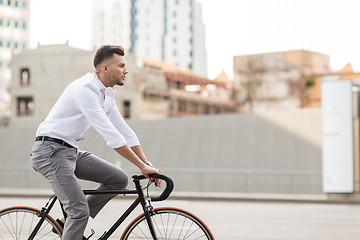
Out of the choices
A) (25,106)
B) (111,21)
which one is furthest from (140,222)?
(111,21)

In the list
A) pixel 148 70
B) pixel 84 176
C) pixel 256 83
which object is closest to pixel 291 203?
pixel 84 176

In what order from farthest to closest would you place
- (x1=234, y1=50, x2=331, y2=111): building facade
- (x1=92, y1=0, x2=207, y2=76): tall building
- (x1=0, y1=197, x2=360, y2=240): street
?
(x1=92, y1=0, x2=207, y2=76): tall building → (x1=234, y1=50, x2=331, y2=111): building facade → (x1=0, y1=197, x2=360, y2=240): street

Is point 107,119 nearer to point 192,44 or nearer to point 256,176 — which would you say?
point 256,176

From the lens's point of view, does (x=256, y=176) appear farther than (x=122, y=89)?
No

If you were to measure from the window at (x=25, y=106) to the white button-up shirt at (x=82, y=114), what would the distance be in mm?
48518

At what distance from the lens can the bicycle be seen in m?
3.84

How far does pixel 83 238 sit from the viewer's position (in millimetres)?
4043

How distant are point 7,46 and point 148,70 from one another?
46.8 meters

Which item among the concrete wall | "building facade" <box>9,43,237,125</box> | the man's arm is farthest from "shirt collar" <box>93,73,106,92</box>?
"building facade" <box>9,43,237,125</box>

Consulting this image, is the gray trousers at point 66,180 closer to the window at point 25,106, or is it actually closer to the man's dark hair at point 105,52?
the man's dark hair at point 105,52

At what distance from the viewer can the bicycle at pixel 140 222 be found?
3842 millimetres

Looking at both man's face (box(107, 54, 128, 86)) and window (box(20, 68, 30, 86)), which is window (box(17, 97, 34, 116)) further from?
man's face (box(107, 54, 128, 86))

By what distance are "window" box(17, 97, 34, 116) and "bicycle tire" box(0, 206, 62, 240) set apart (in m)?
48.1

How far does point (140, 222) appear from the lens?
3.91m
